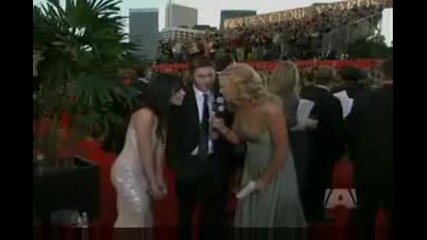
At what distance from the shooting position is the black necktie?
510 cm

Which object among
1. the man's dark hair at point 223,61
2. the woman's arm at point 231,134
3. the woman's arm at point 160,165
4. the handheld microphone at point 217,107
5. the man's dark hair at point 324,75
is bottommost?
the woman's arm at point 160,165

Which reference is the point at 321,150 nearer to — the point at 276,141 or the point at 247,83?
the point at 276,141

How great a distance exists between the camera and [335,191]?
5.12 metres

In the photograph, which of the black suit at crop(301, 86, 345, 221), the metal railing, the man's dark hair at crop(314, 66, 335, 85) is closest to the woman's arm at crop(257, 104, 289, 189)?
the black suit at crop(301, 86, 345, 221)

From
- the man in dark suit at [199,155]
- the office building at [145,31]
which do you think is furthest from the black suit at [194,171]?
the office building at [145,31]

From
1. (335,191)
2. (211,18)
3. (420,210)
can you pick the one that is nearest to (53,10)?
(211,18)

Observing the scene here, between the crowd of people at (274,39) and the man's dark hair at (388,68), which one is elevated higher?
the crowd of people at (274,39)

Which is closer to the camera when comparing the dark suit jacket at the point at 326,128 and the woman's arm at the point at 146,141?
the dark suit jacket at the point at 326,128

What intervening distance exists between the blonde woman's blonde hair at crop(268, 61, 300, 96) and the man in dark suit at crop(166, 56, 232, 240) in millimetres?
257

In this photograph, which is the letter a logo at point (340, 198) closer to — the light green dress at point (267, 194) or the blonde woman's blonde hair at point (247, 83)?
the light green dress at point (267, 194)

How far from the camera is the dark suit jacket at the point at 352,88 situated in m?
5.02

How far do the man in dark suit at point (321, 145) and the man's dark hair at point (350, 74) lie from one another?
3.7 inches

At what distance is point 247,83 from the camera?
511cm

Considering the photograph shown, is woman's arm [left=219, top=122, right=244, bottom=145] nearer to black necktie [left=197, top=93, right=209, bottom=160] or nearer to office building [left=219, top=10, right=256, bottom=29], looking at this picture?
black necktie [left=197, top=93, right=209, bottom=160]
